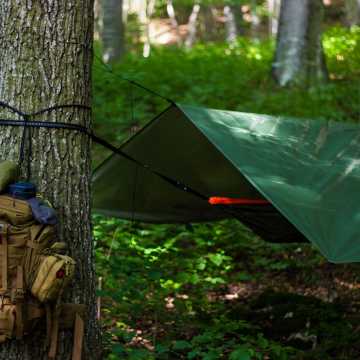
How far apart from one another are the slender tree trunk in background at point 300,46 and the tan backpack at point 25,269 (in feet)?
22.6

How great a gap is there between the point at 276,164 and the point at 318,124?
793 mm

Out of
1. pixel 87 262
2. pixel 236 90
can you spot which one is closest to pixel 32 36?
pixel 87 262

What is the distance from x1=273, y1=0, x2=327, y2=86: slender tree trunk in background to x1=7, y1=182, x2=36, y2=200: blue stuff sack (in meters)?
6.79

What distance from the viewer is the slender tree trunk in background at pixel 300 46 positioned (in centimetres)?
909

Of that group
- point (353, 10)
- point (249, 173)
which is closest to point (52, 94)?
point (249, 173)

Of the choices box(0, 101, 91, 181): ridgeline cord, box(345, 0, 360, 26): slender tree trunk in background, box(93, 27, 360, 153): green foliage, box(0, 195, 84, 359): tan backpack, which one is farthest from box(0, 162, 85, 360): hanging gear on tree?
box(345, 0, 360, 26): slender tree trunk in background

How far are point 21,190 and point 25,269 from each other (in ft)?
1.06

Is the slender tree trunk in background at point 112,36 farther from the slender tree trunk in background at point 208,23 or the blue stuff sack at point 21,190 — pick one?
the slender tree trunk in background at point 208,23

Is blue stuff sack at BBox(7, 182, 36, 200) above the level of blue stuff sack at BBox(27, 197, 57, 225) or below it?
above

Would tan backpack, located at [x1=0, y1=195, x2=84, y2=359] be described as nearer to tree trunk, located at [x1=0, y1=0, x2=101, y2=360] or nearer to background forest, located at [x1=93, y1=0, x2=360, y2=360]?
tree trunk, located at [x1=0, y1=0, x2=101, y2=360]

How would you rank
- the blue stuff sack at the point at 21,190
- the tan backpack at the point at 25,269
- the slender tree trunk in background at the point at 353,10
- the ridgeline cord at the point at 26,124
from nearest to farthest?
the tan backpack at the point at 25,269
the blue stuff sack at the point at 21,190
the ridgeline cord at the point at 26,124
the slender tree trunk in background at the point at 353,10

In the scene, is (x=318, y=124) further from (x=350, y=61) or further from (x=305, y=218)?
(x=350, y=61)

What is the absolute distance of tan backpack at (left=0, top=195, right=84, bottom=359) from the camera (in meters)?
2.57

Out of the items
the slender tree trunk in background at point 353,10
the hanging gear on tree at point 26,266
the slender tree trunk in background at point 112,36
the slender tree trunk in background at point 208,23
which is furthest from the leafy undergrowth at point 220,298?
the slender tree trunk in background at point 208,23
